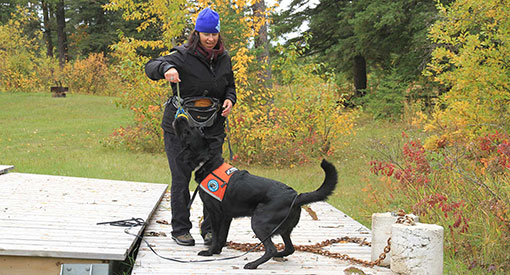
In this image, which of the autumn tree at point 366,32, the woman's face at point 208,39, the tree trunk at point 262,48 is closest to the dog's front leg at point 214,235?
the woman's face at point 208,39

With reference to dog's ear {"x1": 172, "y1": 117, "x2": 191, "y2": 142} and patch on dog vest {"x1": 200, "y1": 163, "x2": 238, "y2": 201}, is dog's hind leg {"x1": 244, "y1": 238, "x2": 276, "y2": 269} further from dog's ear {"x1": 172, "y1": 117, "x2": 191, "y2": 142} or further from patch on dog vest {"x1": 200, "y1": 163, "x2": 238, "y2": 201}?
dog's ear {"x1": 172, "y1": 117, "x2": 191, "y2": 142}

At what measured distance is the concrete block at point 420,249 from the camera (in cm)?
301

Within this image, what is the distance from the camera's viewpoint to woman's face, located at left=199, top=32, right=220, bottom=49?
3.53 meters

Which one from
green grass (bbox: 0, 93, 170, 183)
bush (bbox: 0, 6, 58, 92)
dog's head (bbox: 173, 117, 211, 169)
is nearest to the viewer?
dog's head (bbox: 173, 117, 211, 169)

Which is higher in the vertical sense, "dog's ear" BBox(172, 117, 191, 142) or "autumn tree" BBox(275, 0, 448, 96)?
"autumn tree" BBox(275, 0, 448, 96)

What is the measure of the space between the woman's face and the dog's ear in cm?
58

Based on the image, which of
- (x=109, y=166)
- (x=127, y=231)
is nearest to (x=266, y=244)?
(x=127, y=231)

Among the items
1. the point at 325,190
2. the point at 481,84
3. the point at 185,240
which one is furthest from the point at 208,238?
the point at 481,84

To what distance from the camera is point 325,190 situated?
320cm

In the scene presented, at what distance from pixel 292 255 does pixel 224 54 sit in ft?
5.38

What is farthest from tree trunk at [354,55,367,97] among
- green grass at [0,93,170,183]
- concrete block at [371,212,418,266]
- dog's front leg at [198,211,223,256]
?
dog's front leg at [198,211,223,256]

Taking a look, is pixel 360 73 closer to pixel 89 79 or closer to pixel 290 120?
pixel 290 120

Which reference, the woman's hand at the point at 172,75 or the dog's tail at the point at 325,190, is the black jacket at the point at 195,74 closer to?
the woman's hand at the point at 172,75

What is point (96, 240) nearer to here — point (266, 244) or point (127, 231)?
point (127, 231)
